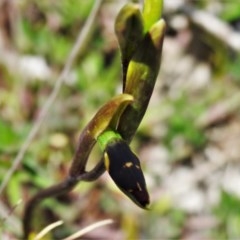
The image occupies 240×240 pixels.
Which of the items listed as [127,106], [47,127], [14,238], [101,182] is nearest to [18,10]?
[47,127]

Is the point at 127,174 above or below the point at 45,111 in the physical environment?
above

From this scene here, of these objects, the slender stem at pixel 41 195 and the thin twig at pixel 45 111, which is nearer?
the slender stem at pixel 41 195

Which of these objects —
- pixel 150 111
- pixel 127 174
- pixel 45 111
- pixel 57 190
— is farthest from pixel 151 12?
pixel 150 111

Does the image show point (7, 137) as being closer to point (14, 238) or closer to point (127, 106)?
point (14, 238)

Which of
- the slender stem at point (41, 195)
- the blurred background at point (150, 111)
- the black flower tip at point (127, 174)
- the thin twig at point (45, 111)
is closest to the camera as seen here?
the black flower tip at point (127, 174)

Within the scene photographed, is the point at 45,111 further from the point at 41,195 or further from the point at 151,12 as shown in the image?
the point at 151,12

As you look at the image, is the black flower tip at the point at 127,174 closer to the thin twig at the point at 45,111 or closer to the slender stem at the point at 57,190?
the slender stem at the point at 57,190

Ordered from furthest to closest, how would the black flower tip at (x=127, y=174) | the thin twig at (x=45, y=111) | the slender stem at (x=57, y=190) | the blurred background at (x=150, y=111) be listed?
the blurred background at (x=150, y=111)
the thin twig at (x=45, y=111)
the slender stem at (x=57, y=190)
the black flower tip at (x=127, y=174)

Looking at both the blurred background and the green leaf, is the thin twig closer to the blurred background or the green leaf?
the blurred background

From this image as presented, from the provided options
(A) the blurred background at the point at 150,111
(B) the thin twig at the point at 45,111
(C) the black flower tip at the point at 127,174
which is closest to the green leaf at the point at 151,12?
(C) the black flower tip at the point at 127,174
